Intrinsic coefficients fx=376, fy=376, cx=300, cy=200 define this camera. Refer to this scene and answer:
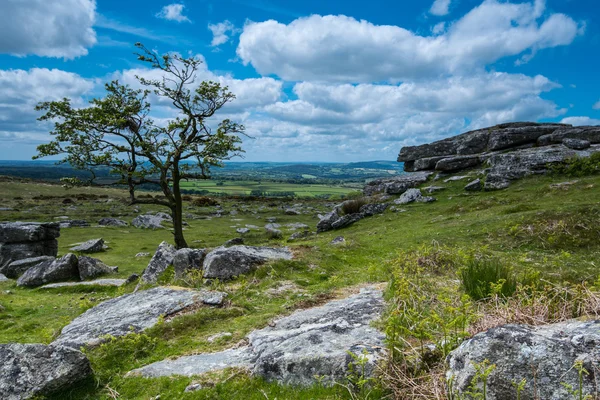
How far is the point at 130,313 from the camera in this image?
1018cm

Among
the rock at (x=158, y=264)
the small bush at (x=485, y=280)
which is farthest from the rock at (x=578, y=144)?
the rock at (x=158, y=264)

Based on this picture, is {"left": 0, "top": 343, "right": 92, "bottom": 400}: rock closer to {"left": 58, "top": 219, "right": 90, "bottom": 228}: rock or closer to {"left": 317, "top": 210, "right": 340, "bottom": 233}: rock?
{"left": 317, "top": 210, "right": 340, "bottom": 233}: rock

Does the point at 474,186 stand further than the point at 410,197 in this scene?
No

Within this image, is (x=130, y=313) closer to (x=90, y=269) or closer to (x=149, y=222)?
(x=90, y=269)

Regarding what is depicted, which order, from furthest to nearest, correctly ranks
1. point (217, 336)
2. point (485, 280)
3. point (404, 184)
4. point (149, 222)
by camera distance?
1. point (149, 222)
2. point (404, 184)
3. point (217, 336)
4. point (485, 280)

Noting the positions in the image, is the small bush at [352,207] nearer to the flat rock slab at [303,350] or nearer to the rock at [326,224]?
the rock at [326,224]

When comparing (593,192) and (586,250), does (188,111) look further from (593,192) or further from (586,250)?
(593,192)

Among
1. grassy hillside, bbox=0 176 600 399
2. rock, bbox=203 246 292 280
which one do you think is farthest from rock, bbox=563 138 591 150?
rock, bbox=203 246 292 280

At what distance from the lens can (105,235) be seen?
4188 cm

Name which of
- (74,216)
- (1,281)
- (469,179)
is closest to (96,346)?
(1,281)

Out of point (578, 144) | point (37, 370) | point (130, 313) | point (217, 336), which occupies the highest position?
Result: point (578, 144)

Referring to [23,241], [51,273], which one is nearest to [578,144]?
[51,273]

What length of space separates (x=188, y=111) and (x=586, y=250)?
25.3m

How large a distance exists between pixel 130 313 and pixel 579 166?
30.9 m
